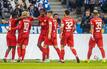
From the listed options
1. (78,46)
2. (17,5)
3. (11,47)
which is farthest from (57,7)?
(11,47)

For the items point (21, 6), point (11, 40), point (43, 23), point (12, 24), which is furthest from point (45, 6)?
point (43, 23)

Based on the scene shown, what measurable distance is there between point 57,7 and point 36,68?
1619 cm

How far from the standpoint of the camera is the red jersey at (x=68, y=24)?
27.7 m

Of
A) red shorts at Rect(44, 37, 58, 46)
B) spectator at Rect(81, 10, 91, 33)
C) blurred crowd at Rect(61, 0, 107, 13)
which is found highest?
blurred crowd at Rect(61, 0, 107, 13)

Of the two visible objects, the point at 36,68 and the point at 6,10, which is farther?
the point at 6,10

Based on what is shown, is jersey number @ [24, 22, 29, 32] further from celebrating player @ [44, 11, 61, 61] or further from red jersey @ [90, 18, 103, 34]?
red jersey @ [90, 18, 103, 34]

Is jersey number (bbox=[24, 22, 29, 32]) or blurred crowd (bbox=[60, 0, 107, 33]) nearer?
jersey number (bbox=[24, 22, 29, 32])

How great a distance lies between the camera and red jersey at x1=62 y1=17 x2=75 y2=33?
27656mm

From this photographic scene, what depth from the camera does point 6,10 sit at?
3475 centimetres

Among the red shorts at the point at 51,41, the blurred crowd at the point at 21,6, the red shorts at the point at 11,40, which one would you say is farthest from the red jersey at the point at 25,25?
the blurred crowd at the point at 21,6

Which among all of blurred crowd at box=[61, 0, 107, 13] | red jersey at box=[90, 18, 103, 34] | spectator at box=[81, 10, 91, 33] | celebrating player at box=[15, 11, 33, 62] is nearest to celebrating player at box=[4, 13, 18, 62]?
celebrating player at box=[15, 11, 33, 62]

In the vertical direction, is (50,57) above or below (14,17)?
below

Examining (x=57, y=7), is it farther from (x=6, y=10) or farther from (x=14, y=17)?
(x=14, y=17)

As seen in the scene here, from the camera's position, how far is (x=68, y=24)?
27.8 meters
